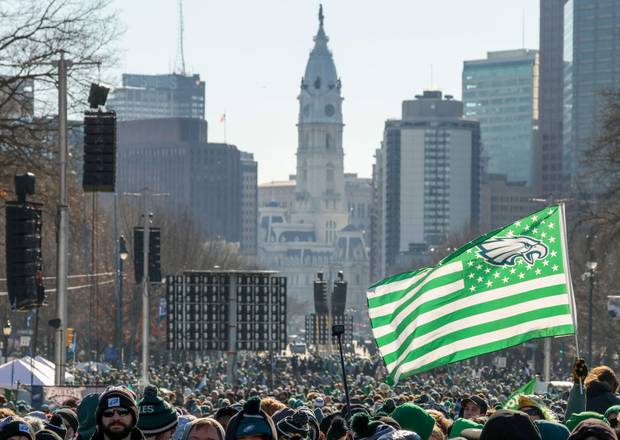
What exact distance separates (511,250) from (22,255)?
12.0 meters

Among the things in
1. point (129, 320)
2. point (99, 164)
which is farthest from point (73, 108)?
point (129, 320)

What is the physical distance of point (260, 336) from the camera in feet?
148

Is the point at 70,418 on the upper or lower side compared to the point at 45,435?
lower

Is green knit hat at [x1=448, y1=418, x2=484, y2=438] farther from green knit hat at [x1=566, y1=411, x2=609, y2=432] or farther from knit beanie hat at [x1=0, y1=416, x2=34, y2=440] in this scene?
knit beanie hat at [x1=0, y1=416, x2=34, y2=440]

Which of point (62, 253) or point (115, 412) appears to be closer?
point (115, 412)

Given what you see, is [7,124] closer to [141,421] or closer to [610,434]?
[141,421]

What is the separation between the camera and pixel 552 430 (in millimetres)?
12203

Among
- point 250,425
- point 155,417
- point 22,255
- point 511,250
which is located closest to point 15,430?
point 250,425

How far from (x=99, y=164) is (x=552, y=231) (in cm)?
1286

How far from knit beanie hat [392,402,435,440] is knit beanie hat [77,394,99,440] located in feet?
6.82

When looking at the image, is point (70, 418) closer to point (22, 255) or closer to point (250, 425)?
point (250, 425)

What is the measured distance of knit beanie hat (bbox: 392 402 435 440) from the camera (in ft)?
44.4

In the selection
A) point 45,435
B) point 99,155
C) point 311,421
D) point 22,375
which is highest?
point 99,155

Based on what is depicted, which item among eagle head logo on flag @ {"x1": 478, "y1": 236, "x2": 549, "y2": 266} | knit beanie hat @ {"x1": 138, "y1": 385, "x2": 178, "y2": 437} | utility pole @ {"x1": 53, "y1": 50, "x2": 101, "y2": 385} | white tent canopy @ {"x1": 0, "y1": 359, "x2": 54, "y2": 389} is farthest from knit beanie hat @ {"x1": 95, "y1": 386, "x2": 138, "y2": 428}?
white tent canopy @ {"x1": 0, "y1": 359, "x2": 54, "y2": 389}
